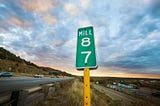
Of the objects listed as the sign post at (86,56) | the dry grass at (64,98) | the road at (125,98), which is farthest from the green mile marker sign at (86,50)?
the road at (125,98)

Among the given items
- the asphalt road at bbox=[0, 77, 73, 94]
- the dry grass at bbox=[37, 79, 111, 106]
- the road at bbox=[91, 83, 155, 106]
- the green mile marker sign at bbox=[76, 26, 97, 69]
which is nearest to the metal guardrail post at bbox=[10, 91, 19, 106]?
the asphalt road at bbox=[0, 77, 73, 94]

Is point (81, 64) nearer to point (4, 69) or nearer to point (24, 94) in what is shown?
point (24, 94)

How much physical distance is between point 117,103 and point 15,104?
17486 millimetres

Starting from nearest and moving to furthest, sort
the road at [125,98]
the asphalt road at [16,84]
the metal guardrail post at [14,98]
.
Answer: the metal guardrail post at [14,98] < the asphalt road at [16,84] < the road at [125,98]

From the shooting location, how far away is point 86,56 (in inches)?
140

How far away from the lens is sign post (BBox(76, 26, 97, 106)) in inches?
138

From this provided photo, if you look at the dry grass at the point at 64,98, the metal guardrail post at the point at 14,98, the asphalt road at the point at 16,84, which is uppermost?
the asphalt road at the point at 16,84

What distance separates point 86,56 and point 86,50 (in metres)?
0.15

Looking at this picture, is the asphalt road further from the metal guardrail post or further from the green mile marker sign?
the green mile marker sign

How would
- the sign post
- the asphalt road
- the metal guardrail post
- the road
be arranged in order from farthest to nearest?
the road → the asphalt road → the sign post → the metal guardrail post

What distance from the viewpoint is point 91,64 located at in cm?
349

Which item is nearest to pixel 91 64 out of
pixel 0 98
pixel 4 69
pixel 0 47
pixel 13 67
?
pixel 0 98

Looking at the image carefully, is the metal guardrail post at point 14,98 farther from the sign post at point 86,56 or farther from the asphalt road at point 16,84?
the sign post at point 86,56

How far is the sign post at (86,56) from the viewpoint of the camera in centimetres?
350
